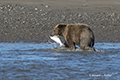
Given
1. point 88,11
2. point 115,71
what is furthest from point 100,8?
point 115,71

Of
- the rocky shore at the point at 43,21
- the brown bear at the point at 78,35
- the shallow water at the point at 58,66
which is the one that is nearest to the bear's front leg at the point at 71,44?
the brown bear at the point at 78,35

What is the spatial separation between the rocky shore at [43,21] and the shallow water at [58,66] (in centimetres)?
520

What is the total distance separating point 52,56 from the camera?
392 inches

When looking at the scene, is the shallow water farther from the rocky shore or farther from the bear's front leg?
the rocky shore

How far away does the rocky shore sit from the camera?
1606cm

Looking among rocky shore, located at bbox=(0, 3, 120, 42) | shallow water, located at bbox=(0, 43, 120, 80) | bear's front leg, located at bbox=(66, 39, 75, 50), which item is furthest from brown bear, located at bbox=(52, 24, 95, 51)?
rocky shore, located at bbox=(0, 3, 120, 42)

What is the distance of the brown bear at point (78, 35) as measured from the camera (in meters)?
11.4

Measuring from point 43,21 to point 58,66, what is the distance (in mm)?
10981

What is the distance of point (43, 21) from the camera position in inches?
746

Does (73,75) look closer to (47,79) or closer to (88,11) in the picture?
(47,79)

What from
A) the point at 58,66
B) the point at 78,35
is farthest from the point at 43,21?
the point at 58,66

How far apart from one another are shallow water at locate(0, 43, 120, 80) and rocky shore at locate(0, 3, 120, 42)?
5.20 m

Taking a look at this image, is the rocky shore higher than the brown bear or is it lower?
lower

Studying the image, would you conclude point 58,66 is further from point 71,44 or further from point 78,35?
point 71,44
